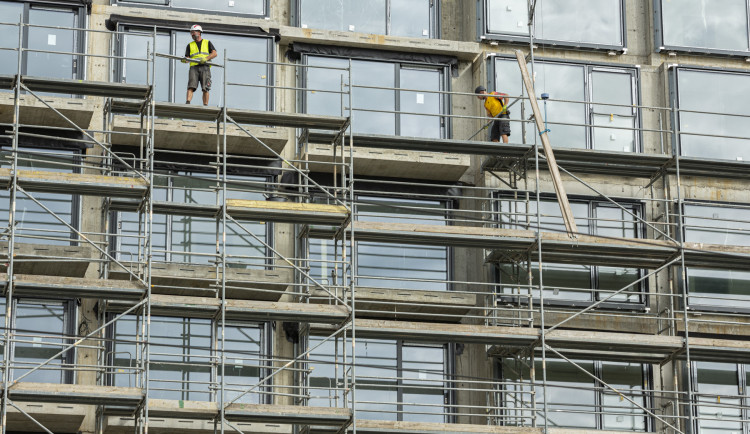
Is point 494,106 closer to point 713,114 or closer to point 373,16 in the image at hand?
point 373,16

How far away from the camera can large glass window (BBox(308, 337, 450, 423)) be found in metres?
32.7

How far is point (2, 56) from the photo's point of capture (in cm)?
3334

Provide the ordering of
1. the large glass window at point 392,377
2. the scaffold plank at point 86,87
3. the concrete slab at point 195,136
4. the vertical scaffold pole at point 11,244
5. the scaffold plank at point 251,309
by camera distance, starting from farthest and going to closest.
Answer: the large glass window at point 392,377
the concrete slab at point 195,136
the scaffold plank at point 86,87
the scaffold plank at point 251,309
the vertical scaffold pole at point 11,244

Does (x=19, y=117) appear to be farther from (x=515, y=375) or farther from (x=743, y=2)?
(x=743, y=2)

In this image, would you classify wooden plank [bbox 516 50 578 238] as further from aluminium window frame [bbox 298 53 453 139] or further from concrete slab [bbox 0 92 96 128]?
concrete slab [bbox 0 92 96 128]

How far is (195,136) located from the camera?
32812 millimetres

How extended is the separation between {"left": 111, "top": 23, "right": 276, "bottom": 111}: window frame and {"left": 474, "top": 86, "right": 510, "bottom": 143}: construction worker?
413 centimetres

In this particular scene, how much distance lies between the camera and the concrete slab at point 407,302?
32781 millimetres

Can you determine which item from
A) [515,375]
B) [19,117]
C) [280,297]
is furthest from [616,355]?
[19,117]

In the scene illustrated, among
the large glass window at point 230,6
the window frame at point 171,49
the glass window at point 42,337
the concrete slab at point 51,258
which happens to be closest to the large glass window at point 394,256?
the window frame at point 171,49

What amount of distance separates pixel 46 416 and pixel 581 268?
Result: 11.0 meters

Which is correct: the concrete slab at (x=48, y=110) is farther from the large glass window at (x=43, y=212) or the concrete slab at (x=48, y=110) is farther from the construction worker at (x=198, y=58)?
the construction worker at (x=198, y=58)

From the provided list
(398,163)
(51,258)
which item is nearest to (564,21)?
(398,163)

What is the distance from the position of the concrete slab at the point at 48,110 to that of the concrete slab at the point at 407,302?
5516 mm
